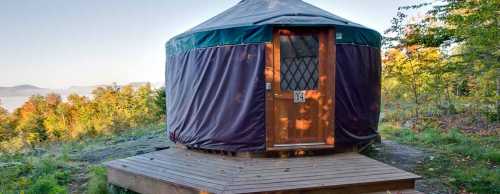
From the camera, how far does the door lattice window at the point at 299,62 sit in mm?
3543

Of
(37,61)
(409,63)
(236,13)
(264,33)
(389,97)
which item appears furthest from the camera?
(37,61)

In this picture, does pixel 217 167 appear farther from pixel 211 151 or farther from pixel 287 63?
pixel 287 63

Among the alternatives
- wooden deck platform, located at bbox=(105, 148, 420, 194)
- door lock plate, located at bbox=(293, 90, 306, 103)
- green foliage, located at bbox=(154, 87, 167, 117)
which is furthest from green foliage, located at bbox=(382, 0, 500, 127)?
green foliage, located at bbox=(154, 87, 167, 117)

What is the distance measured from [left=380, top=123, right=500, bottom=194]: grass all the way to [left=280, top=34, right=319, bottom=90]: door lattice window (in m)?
1.62

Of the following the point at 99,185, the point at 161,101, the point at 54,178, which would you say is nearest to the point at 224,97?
the point at 99,185

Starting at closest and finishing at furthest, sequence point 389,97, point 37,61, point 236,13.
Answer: point 236,13 < point 389,97 < point 37,61

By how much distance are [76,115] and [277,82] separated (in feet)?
70.7

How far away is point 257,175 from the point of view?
2.80 meters

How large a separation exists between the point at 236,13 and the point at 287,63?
3.20ft

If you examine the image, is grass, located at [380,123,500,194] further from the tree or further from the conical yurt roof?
the tree

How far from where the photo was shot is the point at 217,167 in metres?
3.11

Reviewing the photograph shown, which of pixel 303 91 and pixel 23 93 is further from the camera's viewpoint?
pixel 23 93

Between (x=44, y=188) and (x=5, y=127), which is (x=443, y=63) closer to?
(x=44, y=188)

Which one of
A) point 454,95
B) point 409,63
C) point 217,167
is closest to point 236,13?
point 217,167
